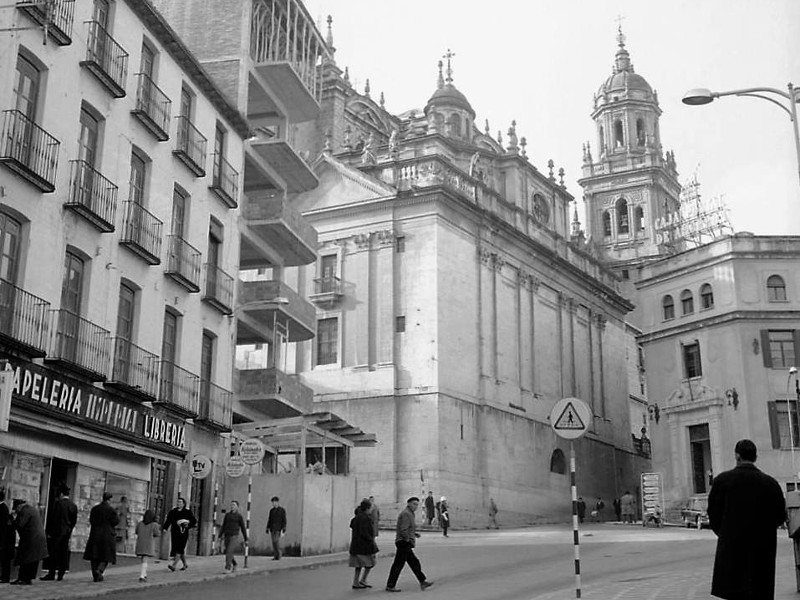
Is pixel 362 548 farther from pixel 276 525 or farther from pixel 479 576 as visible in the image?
pixel 276 525

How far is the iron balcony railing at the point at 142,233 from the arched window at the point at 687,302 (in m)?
33.9

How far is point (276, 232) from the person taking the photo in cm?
3712

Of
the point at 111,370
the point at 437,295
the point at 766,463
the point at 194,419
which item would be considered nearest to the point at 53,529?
the point at 111,370

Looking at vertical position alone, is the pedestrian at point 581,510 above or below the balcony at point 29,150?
below

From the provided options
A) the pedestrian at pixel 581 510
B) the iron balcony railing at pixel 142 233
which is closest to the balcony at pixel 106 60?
the iron balcony railing at pixel 142 233

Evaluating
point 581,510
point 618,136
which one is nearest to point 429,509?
point 581,510

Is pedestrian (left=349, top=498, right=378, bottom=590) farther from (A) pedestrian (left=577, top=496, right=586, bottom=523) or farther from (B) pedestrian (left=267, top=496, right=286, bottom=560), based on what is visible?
(A) pedestrian (left=577, top=496, right=586, bottom=523)

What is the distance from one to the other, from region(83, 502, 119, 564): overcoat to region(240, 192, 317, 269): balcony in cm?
1654

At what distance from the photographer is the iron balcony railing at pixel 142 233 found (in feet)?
84.4

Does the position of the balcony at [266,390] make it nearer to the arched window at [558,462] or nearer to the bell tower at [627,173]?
the arched window at [558,462]

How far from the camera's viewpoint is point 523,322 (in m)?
58.1

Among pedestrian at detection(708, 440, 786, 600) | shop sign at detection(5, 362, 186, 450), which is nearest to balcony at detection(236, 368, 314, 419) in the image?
shop sign at detection(5, 362, 186, 450)

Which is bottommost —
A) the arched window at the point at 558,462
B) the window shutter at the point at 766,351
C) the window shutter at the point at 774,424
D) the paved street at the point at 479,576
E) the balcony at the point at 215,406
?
the paved street at the point at 479,576

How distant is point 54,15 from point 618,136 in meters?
81.7
